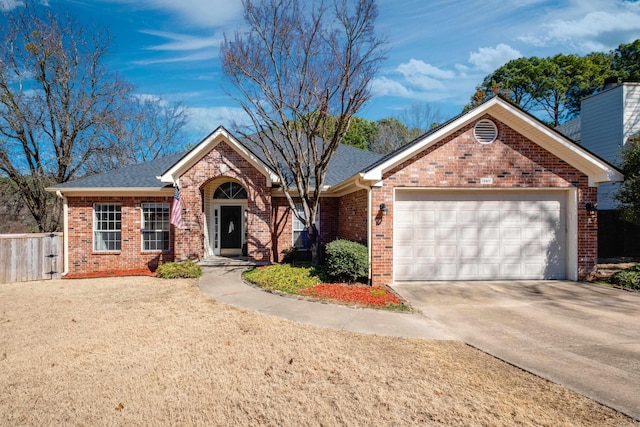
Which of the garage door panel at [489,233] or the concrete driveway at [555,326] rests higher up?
the garage door panel at [489,233]

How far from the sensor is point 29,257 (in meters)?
11.8

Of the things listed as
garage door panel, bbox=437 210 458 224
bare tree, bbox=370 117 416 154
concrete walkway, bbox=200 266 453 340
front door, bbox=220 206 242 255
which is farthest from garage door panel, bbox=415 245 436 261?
bare tree, bbox=370 117 416 154

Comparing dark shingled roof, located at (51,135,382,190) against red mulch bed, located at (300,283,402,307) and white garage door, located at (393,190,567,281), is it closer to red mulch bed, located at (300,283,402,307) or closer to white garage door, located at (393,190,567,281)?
white garage door, located at (393,190,567,281)

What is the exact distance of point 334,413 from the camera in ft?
11.4

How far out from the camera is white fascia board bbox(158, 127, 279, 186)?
12492mm

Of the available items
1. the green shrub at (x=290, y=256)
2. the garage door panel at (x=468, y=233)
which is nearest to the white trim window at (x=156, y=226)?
the green shrub at (x=290, y=256)

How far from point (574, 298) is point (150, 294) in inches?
417

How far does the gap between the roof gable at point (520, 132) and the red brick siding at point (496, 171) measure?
175 millimetres

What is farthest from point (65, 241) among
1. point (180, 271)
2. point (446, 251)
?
point (446, 251)

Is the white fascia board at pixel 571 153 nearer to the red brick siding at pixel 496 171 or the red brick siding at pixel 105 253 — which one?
the red brick siding at pixel 496 171

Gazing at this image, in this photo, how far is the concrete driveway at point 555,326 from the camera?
13.8ft

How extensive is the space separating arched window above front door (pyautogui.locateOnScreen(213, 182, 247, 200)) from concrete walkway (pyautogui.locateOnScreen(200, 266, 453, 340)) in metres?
5.65

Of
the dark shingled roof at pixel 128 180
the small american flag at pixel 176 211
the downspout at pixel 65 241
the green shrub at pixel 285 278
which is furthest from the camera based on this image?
the downspout at pixel 65 241

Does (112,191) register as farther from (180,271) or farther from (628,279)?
(628,279)
